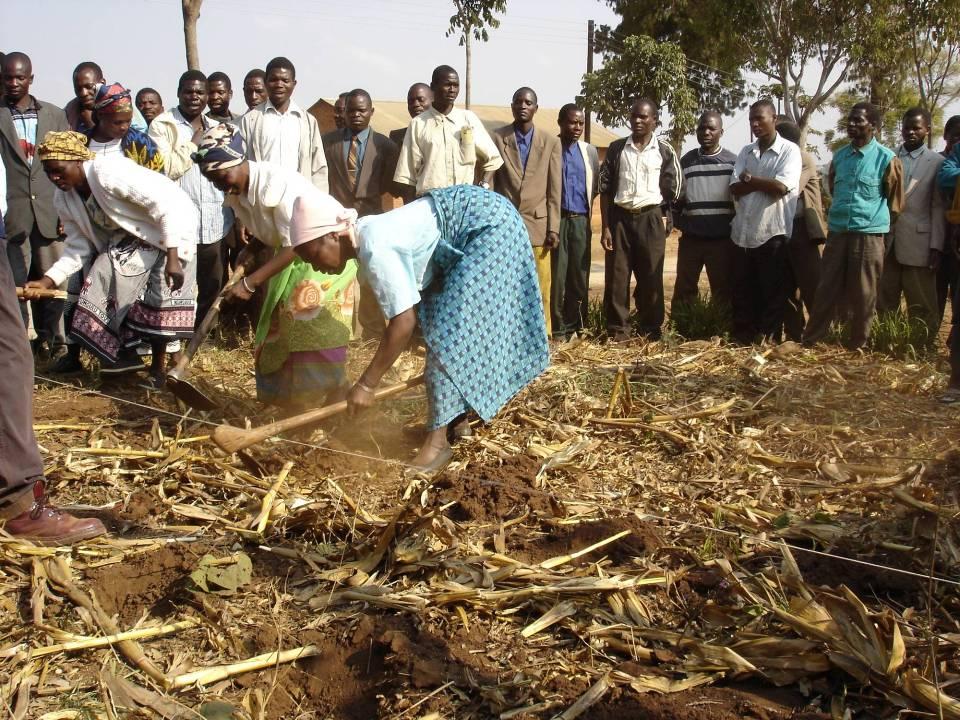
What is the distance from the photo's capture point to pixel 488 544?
3361 mm

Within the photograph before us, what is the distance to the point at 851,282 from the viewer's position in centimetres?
653

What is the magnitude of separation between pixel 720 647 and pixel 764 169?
4.94 m

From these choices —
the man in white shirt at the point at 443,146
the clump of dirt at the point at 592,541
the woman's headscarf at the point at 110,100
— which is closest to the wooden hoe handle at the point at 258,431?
the clump of dirt at the point at 592,541

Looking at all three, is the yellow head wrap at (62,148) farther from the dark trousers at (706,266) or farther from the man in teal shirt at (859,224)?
the man in teal shirt at (859,224)

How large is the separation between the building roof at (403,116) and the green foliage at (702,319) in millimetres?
12240

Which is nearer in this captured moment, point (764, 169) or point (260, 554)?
point (260, 554)

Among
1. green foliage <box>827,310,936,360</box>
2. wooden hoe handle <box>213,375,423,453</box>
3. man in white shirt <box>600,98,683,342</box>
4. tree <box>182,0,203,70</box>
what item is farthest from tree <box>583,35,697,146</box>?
wooden hoe handle <box>213,375,423,453</box>

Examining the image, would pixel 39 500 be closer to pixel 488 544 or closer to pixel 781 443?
pixel 488 544

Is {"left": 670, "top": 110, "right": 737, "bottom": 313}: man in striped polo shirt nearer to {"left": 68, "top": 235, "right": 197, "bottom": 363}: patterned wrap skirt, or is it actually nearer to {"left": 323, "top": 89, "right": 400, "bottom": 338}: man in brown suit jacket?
{"left": 323, "top": 89, "right": 400, "bottom": 338}: man in brown suit jacket

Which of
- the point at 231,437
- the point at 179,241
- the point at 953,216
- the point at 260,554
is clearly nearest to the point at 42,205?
the point at 179,241

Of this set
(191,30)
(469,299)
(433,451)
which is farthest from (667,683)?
(191,30)

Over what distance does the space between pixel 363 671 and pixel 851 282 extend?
5097 millimetres

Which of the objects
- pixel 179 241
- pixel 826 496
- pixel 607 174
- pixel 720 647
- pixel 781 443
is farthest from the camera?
pixel 607 174

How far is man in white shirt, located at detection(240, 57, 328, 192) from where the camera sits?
6.77 meters
